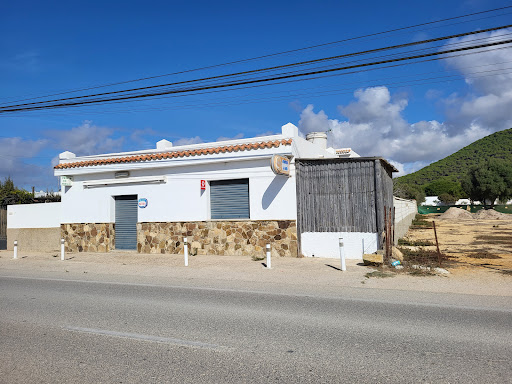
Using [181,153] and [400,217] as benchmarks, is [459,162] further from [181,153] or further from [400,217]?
[181,153]

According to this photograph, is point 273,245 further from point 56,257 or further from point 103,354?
point 103,354

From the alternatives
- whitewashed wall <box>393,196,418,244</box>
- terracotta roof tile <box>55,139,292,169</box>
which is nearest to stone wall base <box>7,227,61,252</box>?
terracotta roof tile <box>55,139,292,169</box>

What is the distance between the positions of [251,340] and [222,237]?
11458 millimetres

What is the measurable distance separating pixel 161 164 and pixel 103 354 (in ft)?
44.3

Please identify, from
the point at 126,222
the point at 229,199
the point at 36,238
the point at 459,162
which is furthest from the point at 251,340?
the point at 459,162

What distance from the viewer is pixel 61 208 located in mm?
20766

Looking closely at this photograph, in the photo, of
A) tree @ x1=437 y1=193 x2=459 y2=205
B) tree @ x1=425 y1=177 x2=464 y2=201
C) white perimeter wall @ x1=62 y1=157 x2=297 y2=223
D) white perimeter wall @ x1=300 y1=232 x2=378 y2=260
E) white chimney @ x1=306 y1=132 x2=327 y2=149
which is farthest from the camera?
tree @ x1=425 y1=177 x2=464 y2=201

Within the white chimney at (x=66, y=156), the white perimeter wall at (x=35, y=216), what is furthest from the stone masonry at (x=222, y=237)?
the white chimney at (x=66, y=156)

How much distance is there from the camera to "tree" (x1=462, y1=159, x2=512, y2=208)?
66.9m

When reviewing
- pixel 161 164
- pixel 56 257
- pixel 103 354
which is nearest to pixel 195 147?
pixel 161 164

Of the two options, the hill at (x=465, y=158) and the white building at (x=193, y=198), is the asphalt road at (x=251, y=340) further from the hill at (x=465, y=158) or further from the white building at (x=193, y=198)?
the hill at (x=465, y=158)

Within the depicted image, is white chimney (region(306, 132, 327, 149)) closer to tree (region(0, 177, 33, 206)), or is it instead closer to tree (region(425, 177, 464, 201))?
tree (region(0, 177, 33, 206))

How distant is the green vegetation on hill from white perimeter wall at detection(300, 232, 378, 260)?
83.7m

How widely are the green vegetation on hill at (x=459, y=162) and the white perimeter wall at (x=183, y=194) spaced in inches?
3299
